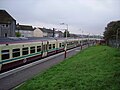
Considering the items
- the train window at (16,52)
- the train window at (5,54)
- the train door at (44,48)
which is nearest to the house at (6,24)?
the train door at (44,48)

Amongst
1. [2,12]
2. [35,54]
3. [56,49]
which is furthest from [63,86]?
[2,12]

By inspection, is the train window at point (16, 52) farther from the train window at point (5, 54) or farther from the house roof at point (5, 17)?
the house roof at point (5, 17)

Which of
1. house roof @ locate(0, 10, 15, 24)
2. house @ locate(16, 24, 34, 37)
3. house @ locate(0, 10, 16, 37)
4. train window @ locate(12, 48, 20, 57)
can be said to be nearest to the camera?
train window @ locate(12, 48, 20, 57)

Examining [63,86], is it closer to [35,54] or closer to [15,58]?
[15,58]

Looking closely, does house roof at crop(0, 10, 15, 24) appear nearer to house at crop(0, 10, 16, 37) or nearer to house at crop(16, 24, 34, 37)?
house at crop(0, 10, 16, 37)

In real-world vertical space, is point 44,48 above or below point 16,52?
below

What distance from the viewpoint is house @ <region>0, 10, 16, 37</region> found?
60037 millimetres

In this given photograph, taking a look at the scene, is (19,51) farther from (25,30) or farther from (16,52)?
(25,30)

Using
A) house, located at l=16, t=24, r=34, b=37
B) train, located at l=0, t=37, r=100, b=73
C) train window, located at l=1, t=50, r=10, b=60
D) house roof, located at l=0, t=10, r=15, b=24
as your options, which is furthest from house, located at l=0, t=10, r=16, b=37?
train window, located at l=1, t=50, r=10, b=60

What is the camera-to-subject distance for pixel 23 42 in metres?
23.5

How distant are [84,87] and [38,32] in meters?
99.0

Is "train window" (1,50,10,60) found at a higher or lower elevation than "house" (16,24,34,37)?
lower

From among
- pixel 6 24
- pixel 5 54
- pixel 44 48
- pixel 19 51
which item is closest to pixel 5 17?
pixel 6 24

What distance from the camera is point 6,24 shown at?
201 ft
